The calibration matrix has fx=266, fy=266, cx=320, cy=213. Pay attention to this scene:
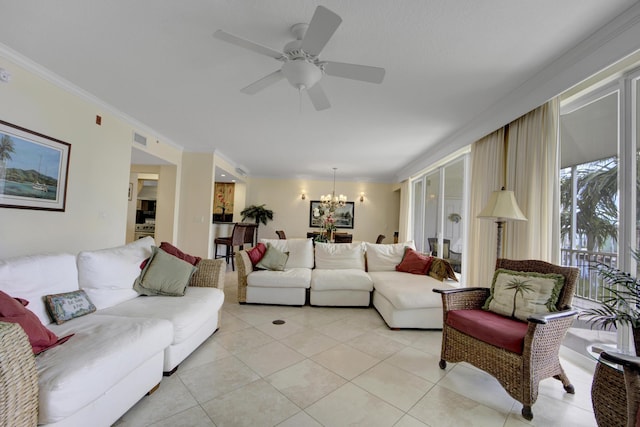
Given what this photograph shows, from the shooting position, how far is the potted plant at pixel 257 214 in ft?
25.8

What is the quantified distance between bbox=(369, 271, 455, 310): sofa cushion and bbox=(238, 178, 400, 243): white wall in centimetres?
439

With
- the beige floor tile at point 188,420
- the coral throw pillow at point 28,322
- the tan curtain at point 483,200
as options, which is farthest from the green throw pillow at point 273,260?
the tan curtain at point 483,200

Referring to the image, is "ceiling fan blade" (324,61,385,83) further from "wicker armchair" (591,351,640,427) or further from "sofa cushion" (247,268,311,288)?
"sofa cushion" (247,268,311,288)

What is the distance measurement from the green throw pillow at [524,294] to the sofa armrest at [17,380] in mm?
2883

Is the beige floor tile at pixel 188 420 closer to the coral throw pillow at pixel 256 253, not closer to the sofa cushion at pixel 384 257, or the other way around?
the coral throw pillow at pixel 256 253

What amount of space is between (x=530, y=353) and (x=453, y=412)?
2.04 ft

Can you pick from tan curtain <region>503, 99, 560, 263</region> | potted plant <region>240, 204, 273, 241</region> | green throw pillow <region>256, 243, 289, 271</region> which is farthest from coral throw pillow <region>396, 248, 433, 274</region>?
potted plant <region>240, 204, 273, 241</region>

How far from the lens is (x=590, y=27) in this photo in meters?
1.85

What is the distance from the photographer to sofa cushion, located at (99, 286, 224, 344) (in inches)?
78.4

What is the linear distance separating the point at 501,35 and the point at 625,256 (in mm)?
1893

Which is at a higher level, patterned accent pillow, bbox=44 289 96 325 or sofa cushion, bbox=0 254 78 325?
sofa cushion, bbox=0 254 78 325

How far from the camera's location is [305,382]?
1997mm

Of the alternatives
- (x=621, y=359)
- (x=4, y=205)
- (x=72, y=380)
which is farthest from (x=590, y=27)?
(x=4, y=205)

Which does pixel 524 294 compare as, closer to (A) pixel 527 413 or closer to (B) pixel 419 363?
(A) pixel 527 413
